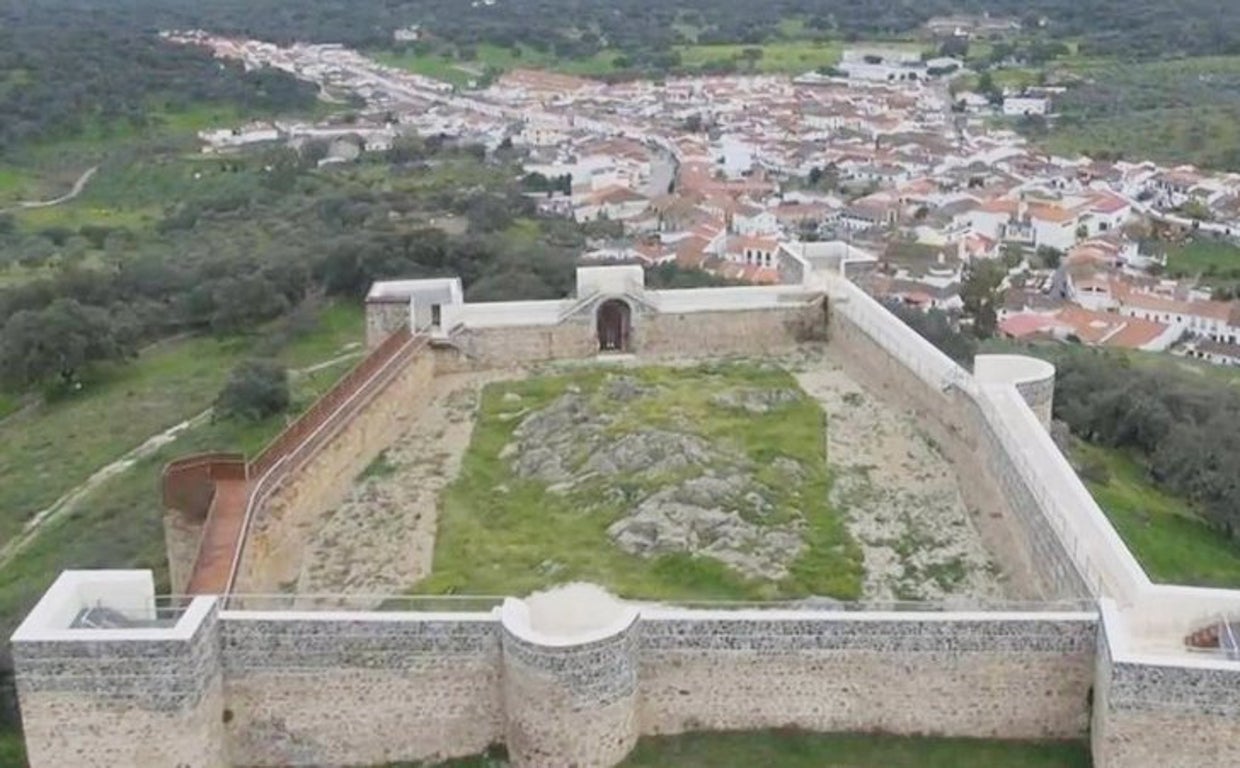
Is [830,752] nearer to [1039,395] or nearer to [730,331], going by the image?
[1039,395]

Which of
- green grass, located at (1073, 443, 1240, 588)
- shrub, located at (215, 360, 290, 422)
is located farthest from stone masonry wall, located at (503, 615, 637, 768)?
shrub, located at (215, 360, 290, 422)

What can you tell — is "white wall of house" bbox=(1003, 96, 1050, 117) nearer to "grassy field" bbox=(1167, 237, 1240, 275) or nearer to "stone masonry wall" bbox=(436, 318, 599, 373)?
"grassy field" bbox=(1167, 237, 1240, 275)

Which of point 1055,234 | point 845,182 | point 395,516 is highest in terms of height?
point 395,516

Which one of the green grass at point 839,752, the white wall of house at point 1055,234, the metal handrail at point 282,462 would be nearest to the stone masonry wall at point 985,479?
the green grass at point 839,752

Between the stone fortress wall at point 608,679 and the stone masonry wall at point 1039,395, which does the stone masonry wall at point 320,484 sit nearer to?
the stone fortress wall at point 608,679

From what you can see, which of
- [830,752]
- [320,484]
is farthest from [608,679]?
[320,484]

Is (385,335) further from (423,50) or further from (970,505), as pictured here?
(423,50)
